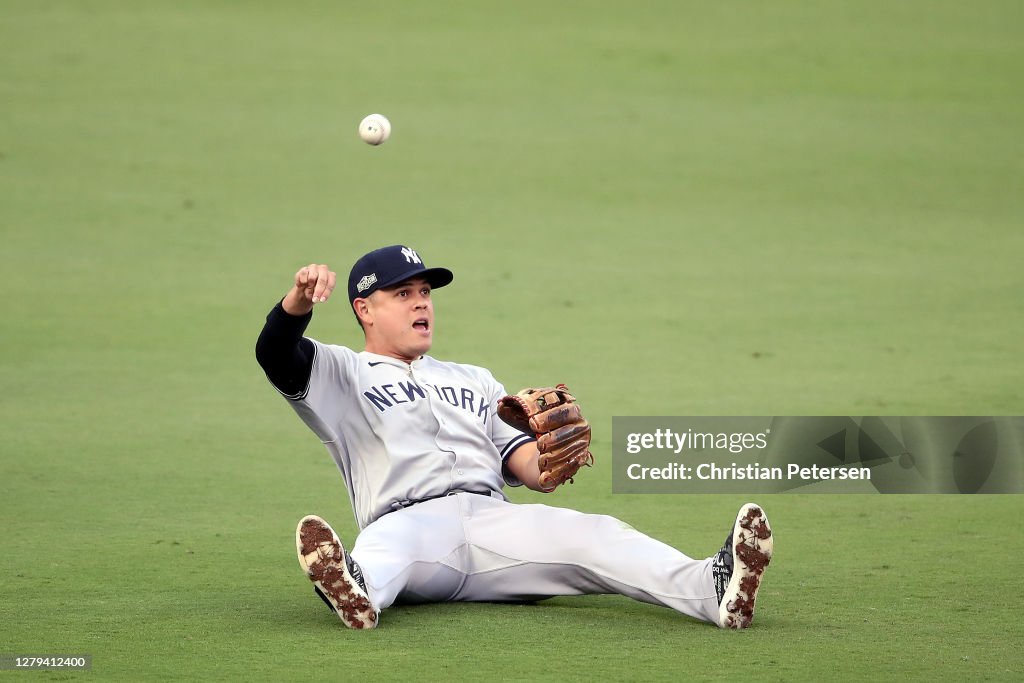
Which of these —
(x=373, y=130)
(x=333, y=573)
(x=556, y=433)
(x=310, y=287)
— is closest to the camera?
(x=333, y=573)

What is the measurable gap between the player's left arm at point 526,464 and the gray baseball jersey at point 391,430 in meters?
0.04

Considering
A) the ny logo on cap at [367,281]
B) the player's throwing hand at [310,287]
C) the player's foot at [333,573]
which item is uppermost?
the ny logo on cap at [367,281]

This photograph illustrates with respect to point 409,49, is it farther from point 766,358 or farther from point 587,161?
point 766,358

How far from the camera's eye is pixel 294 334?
190 inches

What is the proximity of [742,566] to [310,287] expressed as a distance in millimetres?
1544

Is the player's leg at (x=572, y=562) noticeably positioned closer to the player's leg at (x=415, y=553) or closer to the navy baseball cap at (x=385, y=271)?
the player's leg at (x=415, y=553)

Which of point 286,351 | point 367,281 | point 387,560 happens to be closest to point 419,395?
point 367,281

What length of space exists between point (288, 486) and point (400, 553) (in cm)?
229

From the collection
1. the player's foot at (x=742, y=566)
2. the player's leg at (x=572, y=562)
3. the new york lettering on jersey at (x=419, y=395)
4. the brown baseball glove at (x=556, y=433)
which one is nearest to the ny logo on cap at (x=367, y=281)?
the new york lettering on jersey at (x=419, y=395)

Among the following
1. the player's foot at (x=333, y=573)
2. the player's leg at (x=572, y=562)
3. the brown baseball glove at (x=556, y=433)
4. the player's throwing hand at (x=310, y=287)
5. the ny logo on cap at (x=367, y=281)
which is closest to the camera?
the player's foot at (x=333, y=573)

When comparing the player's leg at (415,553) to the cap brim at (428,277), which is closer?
the player's leg at (415,553)

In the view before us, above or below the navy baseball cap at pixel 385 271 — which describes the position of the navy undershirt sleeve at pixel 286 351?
below

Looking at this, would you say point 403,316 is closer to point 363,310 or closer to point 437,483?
point 363,310

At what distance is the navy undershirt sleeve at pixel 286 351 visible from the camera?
4.79 m
